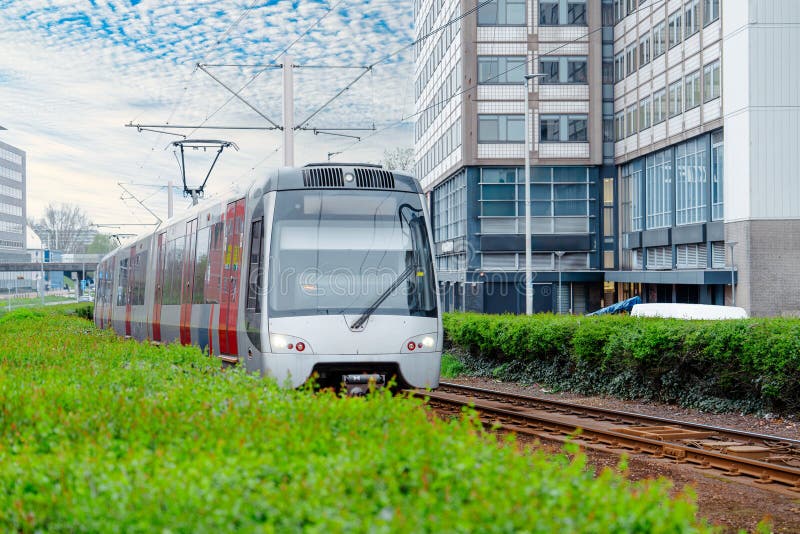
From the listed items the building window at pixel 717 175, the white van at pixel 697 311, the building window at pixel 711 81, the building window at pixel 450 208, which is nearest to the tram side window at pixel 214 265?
the white van at pixel 697 311

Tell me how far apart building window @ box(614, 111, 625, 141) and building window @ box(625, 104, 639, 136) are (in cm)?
60

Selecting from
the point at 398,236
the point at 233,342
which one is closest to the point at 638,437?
the point at 398,236

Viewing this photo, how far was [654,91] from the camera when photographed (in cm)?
4581

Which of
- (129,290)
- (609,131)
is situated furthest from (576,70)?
(129,290)

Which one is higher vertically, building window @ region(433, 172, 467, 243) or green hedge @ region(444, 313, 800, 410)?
building window @ region(433, 172, 467, 243)

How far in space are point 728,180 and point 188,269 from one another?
25784 millimetres

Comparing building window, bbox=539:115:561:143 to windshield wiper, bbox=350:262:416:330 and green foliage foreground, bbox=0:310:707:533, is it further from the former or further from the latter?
green foliage foreground, bbox=0:310:707:533

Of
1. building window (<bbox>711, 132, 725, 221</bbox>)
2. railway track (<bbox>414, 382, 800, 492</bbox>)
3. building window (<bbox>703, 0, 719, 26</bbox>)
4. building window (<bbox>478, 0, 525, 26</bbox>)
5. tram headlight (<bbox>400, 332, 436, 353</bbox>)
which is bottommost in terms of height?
railway track (<bbox>414, 382, 800, 492</bbox>)

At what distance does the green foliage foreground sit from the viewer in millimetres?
3775

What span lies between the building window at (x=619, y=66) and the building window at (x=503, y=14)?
211 inches

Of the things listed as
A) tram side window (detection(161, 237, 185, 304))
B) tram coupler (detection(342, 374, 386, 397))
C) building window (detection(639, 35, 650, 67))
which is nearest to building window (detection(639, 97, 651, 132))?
building window (detection(639, 35, 650, 67))

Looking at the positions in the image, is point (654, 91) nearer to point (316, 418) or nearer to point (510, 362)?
point (510, 362)

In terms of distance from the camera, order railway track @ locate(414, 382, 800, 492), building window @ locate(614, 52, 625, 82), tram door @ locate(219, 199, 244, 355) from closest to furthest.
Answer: railway track @ locate(414, 382, 800, 492)
tram door @ locate(219, 199, 244, 355)
building window @ locate(614, 52, 625, 82)

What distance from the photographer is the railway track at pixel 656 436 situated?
10641 mm
